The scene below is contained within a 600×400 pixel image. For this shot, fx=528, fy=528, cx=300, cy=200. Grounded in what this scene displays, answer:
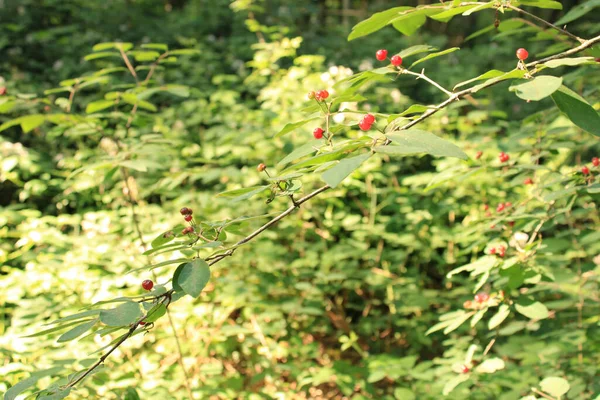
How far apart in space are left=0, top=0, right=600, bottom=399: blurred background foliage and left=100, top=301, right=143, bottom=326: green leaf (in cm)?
70

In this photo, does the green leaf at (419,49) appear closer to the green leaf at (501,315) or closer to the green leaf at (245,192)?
the green leaf at (245,192)

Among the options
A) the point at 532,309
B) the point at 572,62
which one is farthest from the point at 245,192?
the point at 532,309

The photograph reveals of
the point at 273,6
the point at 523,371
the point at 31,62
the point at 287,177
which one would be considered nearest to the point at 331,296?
the point at 523,371

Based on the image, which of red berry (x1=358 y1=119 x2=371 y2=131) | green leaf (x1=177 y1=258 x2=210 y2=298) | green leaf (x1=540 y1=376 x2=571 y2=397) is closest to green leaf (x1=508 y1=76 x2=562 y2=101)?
red berry (x1=358 y1=119 x2=371 y2=131)

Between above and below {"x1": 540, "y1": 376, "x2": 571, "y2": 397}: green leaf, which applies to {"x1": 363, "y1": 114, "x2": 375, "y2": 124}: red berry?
above

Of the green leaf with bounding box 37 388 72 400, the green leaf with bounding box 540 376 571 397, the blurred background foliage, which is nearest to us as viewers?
the green leaf with bounding box 37 388 72 400

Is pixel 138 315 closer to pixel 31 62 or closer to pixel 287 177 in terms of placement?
pixel 287 177

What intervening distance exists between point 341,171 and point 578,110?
462 mm

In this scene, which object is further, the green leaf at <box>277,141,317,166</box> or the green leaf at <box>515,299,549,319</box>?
the green leaf at <box>515,299,549,319</box>

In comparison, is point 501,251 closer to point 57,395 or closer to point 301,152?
point 301,152

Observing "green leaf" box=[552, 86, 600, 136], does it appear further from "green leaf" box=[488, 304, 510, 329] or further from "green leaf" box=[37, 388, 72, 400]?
"green leaf" box=[37, 388, 72, 400]

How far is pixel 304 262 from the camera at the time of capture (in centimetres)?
270

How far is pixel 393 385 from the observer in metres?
2.90

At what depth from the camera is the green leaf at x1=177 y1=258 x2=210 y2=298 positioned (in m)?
0.83
